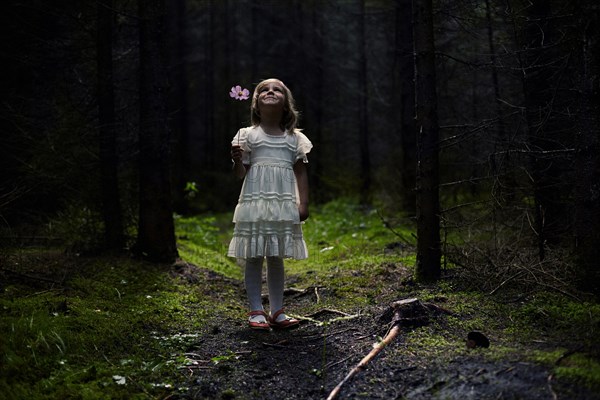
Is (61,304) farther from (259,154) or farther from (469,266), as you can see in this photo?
(469,266)

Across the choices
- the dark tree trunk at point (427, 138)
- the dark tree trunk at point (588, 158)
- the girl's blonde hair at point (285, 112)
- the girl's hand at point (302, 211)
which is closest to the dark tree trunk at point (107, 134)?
the girl's blonde hair at point (285, 112)

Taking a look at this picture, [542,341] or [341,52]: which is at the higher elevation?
[341,52]

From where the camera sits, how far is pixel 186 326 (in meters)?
5.05

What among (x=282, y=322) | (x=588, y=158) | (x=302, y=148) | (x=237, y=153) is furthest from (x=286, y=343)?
(x=588, y=158)

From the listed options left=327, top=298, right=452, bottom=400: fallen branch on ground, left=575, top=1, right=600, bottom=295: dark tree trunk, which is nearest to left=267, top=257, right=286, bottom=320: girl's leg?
left=327, top=298, right=452, bottom=400: fallen branch on ground

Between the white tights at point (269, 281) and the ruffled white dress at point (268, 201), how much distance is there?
21 centimetres

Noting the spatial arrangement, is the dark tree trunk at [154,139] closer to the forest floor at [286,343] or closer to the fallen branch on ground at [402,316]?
the forest floor at [286,343]

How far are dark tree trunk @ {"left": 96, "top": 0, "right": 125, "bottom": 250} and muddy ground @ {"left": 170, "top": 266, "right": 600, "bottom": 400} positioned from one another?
321 cm

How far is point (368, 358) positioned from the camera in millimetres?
3758

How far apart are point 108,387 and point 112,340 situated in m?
0.85

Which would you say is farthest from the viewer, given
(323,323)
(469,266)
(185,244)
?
(185,244)

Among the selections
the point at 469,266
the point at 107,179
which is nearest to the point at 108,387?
the point at 469,266

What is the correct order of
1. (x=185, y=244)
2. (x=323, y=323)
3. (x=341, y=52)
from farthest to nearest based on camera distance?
(x=341, y=52) → (x=185, y=244) → (x=323, y=323)

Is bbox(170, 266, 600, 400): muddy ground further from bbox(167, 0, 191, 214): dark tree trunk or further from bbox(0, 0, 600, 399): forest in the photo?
bbox(167, 0, 191, 214): dark tree trunk
